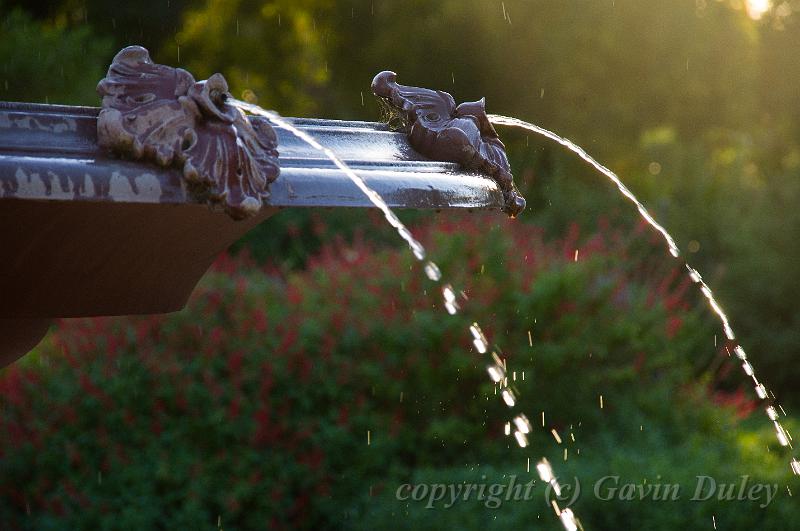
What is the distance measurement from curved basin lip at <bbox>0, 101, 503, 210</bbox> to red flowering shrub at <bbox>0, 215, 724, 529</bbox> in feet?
8.08

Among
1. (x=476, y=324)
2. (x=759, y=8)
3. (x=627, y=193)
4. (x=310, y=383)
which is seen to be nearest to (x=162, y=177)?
(x=627, y=193)

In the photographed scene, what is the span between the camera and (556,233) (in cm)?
1049

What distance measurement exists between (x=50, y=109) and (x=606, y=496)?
113 inches

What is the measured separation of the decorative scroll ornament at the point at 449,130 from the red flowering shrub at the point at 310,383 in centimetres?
237

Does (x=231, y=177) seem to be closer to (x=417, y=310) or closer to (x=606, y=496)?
(x=606, y=496)

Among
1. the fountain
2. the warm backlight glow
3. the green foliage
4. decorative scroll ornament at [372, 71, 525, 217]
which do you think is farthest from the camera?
the warm backlight glow

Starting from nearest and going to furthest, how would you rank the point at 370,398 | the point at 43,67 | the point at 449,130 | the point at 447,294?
1. the point at 449,130
2. the point at 447,294
3. the point at 370,398
4. the point at 43,67

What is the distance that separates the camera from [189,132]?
2.06 meters

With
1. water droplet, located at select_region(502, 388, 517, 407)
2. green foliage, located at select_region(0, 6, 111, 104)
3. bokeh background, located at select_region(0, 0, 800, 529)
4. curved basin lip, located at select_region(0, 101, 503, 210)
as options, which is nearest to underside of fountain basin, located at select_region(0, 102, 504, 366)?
curved basin lip, located at select_region(0, 101, 503, 210)

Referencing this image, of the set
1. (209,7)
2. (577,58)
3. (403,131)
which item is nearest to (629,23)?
(577,58)

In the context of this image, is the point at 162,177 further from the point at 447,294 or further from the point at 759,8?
the point at 759,8

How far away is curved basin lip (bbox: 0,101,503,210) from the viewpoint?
6.07 feet

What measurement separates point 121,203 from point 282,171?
0.34m

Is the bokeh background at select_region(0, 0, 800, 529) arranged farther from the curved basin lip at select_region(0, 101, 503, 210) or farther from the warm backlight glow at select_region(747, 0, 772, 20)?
the warm backlight glow at select_region(747, 0, 772, 20)
